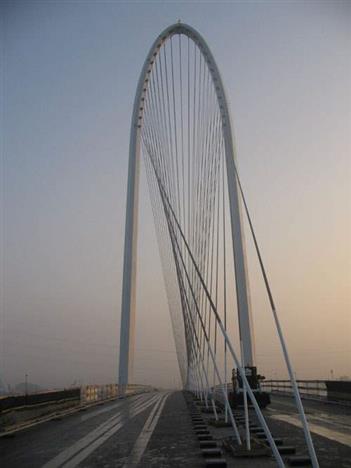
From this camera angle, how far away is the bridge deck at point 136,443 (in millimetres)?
10391

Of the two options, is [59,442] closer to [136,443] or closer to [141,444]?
[136,443]

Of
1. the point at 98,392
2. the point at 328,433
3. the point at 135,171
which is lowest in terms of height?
the point at 328,433

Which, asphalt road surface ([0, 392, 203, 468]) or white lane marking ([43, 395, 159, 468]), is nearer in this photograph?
asphalt road surface ([0, 392, 203, 468])

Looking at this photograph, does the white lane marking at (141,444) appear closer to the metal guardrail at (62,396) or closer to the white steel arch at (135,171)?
the metal guardrail at (62,396)

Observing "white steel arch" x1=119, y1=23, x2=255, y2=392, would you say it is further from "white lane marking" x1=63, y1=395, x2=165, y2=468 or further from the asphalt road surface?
"white lane marking" x1=63, y1=395, x2=165, y2=468

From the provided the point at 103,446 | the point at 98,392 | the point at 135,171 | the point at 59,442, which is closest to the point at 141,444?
the point at 103,446

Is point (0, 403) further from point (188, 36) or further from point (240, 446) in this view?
point (188, 36)

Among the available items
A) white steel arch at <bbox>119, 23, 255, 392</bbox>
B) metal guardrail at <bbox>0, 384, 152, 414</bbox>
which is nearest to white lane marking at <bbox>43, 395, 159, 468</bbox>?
metal guardrail at <bbox>0, 384, 152, 414</bbox>

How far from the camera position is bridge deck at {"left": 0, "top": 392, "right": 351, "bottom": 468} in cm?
1039

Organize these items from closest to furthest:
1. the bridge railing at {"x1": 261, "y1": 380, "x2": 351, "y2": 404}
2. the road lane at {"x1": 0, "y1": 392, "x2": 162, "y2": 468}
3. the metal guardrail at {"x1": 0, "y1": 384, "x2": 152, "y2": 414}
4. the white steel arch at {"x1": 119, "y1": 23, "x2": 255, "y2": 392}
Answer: the road lane at {"x1": 0, "y1": 392, "x2": 162, "y2": 468} < the metal guardrail at {"x1": 0, "y1": 384, "x2": 152, "y2": 414} < the bridge railing at {"x1": 261, "y1": 380, "x2": 351, "y2": 404} < the white steel arch at {"x1": 119, "y1": 23, "x2": 255, "y2": 392}

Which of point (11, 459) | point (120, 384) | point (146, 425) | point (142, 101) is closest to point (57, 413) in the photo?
point (146, 425)

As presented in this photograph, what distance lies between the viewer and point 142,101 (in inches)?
1837

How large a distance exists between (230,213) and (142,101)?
51.3ft

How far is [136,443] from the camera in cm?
1331
